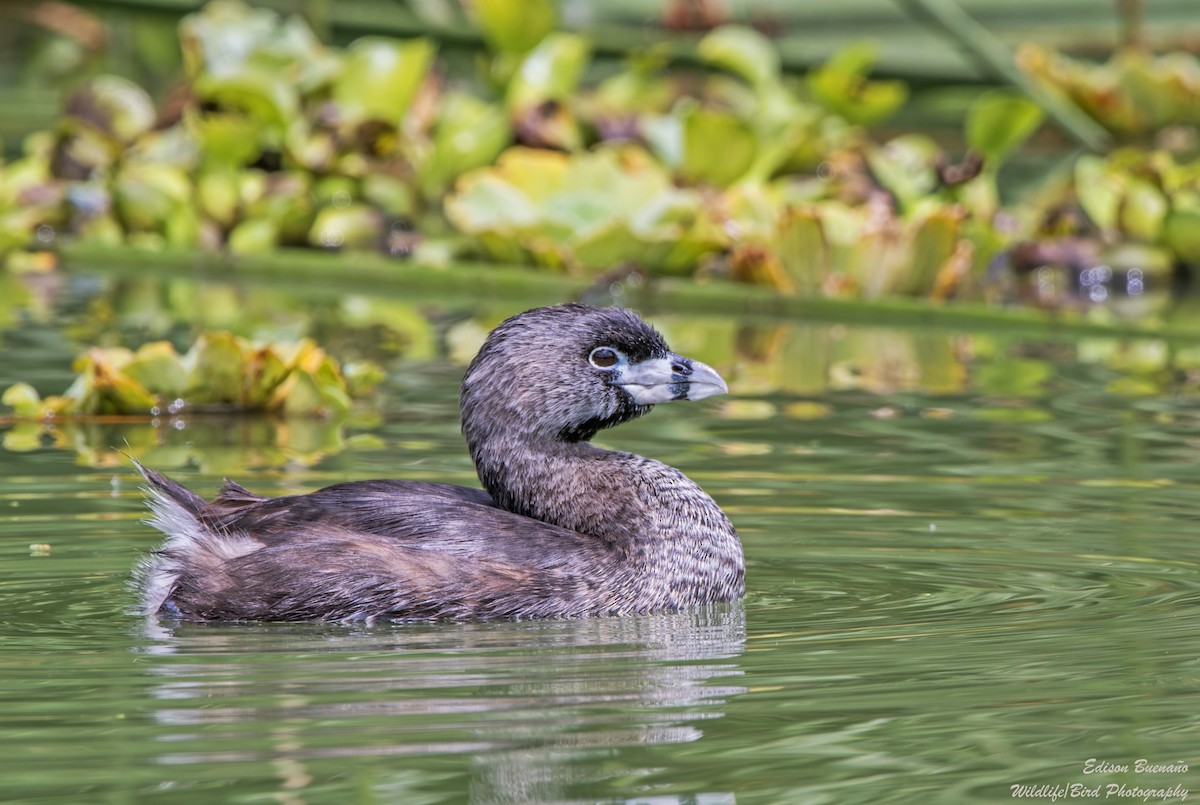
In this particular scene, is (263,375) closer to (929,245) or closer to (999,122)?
(929,245)

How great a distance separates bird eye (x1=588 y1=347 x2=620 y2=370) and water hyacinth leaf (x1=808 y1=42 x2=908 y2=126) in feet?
26.5

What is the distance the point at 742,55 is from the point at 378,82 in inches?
101

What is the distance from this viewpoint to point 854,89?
1407cm

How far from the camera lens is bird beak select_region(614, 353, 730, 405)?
19.5 ft

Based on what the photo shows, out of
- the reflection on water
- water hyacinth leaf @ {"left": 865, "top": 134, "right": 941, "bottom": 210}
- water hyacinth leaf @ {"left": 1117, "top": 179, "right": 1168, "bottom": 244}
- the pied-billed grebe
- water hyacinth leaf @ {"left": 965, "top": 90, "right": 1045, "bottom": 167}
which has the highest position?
water hyacinth leaf @ {"left": 965, "top": 90, "right": 1045, "bottom": 167}

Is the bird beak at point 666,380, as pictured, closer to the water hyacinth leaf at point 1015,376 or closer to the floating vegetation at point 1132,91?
the water hyacinth leaf at point 1015,376

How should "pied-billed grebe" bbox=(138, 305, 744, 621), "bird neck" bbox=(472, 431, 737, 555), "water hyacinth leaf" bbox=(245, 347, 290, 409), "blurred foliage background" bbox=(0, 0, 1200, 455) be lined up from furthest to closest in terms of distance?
"blurred foliage background" bbox=(0, 0, 1200, 455) < "water hyacinth leaf" bbox=(245, 347, 290, 409) < "bird neck" bbox=(472, 431, 737, 555) < "pied-billed grebe" bbox=(138, 305, 744, 621)

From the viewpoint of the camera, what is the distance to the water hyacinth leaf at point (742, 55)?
14273mm

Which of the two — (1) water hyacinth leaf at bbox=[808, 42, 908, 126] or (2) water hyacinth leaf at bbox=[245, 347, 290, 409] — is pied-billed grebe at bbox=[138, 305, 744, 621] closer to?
Answer: (2) water hyacinth leaf at bbox=[245, 347, 290, 409]

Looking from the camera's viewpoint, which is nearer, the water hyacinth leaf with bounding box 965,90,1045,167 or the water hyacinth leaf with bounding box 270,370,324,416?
the water hyacinth leaf with bounding box 270,370,324,416

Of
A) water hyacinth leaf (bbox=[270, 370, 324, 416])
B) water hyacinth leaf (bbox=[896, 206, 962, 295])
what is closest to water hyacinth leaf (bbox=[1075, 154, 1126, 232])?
water hyacinth leaf (bbox=[896, 206, 962, 295])

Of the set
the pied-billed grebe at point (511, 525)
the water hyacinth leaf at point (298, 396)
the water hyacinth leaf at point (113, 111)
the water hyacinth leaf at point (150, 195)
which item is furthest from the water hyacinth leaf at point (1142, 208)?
the pied-billed grebe at point (511, 525)

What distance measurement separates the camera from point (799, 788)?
3.84 metres

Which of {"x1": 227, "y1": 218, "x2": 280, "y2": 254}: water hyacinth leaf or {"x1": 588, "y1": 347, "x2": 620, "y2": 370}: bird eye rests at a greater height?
{"x1": 227, "y1": 218, "x2": 280, "y2": 254}: water hyacinth leaf
